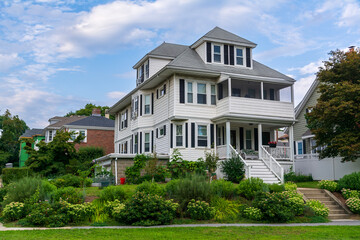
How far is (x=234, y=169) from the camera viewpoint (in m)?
20.9

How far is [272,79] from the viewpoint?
24.3m

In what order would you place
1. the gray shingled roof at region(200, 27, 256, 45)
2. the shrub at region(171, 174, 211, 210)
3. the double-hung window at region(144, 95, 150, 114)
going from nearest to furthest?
the shrub at region(171, 174, 211, 210) → the gray shingled roof at region(200, 27, 256, 45) → the double-hung window at region(144, 95, 150, 114)

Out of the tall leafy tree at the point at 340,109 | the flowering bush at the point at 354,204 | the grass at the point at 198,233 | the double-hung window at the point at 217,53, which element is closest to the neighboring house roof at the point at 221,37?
the double-hung window at the point at 217,53

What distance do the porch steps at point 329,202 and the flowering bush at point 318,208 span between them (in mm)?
351

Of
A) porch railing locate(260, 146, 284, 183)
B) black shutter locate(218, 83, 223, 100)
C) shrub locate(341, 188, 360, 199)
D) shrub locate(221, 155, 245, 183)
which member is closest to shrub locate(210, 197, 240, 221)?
shrub locate(341, 188, 360, 199)

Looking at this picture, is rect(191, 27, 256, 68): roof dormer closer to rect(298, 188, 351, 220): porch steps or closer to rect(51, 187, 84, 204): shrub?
rect(298, 188, 351, 220): porch steps

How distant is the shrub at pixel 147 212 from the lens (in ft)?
40.0

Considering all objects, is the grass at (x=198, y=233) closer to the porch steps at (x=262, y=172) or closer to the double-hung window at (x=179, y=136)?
the porch steps at (x=262, y=172)

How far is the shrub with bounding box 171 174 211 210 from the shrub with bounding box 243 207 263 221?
1393 millimetres

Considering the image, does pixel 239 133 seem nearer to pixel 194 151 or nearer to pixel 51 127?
pixel 194 151

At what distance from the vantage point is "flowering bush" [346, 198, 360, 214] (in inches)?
589

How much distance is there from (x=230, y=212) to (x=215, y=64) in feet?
44.5

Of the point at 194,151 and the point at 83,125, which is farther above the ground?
the point at 83,125

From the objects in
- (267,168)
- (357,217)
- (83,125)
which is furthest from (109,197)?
(83,125)
